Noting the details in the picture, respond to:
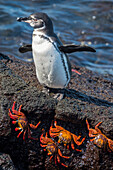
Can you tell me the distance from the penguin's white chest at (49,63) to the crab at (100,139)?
0.93 meters

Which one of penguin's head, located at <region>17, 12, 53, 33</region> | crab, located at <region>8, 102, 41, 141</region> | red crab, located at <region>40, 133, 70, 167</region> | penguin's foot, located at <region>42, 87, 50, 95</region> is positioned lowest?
red crab, located at <region>40, 133, 70, 167</region>

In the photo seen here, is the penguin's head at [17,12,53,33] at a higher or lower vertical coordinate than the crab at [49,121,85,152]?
higher

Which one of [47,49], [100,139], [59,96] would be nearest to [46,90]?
[59,96]

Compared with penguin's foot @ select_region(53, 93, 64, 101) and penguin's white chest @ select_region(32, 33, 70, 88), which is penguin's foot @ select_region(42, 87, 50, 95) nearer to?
penguin's white chest @ select_region(32, 33, 70, 88)

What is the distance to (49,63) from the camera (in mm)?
3617

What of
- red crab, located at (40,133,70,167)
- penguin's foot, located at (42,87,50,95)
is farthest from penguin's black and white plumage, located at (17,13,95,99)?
red crab, located at (40,133,70,167)

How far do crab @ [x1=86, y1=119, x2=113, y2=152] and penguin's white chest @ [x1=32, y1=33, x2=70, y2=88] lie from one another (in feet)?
3.06

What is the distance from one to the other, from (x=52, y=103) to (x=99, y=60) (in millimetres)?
5157

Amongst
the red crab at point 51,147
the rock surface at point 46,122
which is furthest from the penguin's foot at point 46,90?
the red crab at point 51,147

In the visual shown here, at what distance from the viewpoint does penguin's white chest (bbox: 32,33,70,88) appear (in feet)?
11.5

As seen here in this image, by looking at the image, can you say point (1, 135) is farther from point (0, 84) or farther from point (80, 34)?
point (80, 34)

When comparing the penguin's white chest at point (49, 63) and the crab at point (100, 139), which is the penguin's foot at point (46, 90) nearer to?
the penguin's white chest at point (49, 63)

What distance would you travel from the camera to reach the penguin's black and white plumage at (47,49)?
11.6 ft

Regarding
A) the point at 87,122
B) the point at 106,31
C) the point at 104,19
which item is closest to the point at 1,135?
the point at 87,122
